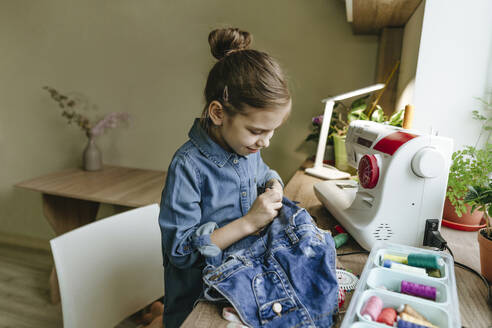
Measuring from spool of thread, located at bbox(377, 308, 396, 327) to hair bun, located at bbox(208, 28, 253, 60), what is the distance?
620 millimetres

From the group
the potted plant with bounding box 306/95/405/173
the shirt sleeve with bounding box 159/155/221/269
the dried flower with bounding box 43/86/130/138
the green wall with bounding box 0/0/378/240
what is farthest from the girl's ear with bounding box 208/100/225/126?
the dried flower with bounding box 43/86/130/138

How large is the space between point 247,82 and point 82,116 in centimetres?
195

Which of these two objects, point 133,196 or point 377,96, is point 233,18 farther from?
point 133,196

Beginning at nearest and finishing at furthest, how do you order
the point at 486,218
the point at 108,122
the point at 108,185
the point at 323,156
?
the point at 486,218 → the point at 323,156 → the point at 108,185 → the point at 108,122

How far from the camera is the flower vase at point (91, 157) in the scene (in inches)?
85.0

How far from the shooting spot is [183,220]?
0.71m

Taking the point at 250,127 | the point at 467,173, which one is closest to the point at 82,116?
the point at 250,127

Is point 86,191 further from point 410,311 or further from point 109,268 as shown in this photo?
point 410,311

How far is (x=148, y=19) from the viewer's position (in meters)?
2.05

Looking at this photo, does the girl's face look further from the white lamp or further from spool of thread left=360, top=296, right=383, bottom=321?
the white lamp

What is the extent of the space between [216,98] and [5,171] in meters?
2.62

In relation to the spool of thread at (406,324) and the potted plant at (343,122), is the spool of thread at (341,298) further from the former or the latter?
the potted plant at (343,122)

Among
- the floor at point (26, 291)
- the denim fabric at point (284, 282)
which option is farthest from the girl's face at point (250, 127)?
the floor at point (26, 291)

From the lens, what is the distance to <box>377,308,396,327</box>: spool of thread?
1.60ft
